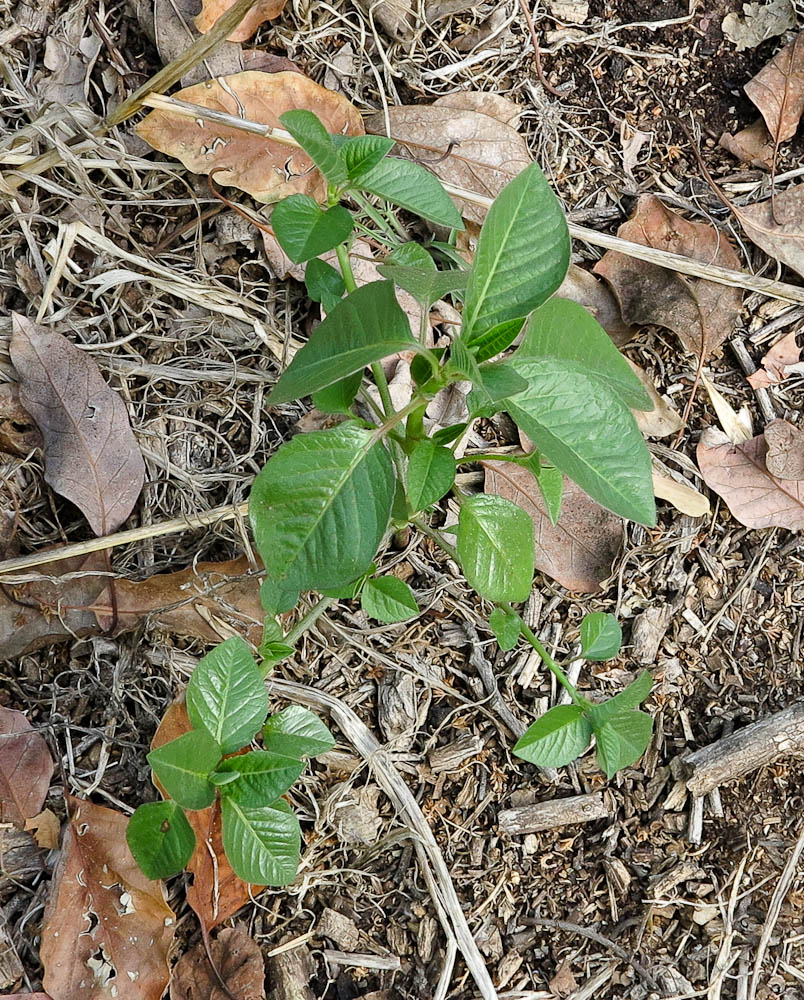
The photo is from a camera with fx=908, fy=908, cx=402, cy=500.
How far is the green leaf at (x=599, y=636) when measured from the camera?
5.16 feet

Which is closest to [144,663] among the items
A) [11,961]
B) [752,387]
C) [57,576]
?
[57,576]

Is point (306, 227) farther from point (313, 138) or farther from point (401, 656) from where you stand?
point (401, 656)

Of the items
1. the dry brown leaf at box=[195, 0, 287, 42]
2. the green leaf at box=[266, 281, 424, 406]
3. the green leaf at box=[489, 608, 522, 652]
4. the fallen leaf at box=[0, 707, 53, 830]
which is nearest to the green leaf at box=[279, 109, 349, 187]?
the green leaf at box=[266, 281, 424, 406]

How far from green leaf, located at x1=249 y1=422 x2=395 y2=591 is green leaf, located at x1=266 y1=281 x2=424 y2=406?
9 cm

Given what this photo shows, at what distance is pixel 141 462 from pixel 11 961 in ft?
2.93

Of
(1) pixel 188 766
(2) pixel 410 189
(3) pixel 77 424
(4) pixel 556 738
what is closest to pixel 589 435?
(2) pixel 410 189

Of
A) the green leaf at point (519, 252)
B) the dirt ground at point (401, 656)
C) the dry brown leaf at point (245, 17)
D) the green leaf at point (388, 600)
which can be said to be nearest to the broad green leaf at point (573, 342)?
the green leaf at point (519, 252)

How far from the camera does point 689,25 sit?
1.99 m

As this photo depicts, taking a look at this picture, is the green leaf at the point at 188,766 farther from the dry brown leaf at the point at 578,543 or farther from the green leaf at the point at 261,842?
the dry brown leaf at the point at 578,543

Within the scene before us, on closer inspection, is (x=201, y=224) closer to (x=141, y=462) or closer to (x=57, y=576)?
(x=141, y=462)

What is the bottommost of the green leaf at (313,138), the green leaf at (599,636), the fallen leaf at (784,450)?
the green leaf at (599,636)

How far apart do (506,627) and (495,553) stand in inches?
8.2

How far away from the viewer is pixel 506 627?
1.53m

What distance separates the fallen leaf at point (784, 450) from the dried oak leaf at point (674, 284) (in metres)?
0.22
